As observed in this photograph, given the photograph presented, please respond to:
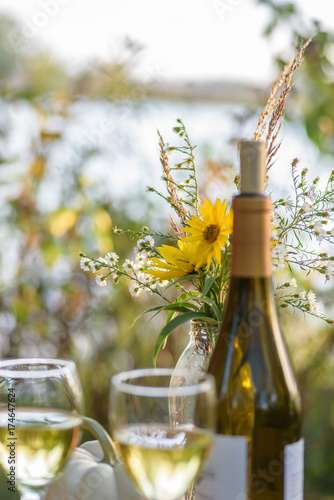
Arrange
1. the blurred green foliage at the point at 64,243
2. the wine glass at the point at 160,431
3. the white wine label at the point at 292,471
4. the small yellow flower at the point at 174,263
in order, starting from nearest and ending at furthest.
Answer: the wine glass at the point at 160,431 < the white wine label at the point at 292,471 < the small yellow flower at the point at 174,263 < the blurred green foliage at the point at 64,243

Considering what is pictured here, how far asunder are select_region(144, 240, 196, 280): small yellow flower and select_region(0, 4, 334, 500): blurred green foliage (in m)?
1.20

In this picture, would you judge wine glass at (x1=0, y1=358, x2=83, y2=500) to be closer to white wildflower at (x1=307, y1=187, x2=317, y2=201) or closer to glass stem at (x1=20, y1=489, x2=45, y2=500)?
glass stem at (x1=20, y1=489, x2=45, y2=500)

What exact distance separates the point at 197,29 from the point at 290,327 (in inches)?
40.6

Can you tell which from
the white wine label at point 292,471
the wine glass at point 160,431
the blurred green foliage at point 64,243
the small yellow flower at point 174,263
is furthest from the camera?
the blurred green foliage at point 64,243

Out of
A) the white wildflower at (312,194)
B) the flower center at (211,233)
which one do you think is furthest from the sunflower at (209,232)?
the white wildflower at (312,194)

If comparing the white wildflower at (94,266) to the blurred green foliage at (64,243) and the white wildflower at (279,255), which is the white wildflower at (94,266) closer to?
the white wildflower at (279,255)

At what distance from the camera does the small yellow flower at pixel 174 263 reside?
0.67 meters

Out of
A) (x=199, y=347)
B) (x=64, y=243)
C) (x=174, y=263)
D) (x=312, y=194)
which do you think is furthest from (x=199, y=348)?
(x=64, y=243)

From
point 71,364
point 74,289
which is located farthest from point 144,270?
point 74,289

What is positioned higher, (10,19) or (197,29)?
(10,19)

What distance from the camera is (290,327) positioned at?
206cm

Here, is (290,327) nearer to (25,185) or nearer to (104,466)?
(25,185)

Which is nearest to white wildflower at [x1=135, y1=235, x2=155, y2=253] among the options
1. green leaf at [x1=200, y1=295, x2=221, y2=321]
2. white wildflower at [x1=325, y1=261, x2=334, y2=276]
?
green leaf at [x1=200, y1=295, x2=221, y2=321]

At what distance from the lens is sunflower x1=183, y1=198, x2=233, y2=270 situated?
64 centimetres
